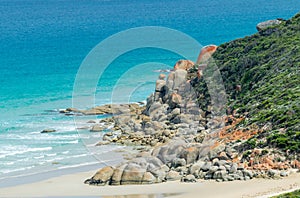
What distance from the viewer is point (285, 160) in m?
39.2

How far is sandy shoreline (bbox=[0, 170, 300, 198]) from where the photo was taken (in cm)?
3653

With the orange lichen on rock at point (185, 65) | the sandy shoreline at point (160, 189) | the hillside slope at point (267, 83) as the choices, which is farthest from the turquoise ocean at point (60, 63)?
the hillside slope at point (267, 83)

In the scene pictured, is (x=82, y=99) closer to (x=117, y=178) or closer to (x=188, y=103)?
(x=188, y=103)

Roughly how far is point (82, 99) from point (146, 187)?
113ft

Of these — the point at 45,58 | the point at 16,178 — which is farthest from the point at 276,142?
the point at 45,58

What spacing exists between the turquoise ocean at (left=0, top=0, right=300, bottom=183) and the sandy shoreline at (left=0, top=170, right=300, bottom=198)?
14.5 feet

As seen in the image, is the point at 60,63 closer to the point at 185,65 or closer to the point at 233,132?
the point at 185,65

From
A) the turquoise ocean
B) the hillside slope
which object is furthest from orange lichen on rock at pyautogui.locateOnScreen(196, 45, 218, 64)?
the turquoise ocean

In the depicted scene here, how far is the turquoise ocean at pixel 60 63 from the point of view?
5338cm

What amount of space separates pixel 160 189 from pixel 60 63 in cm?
6376

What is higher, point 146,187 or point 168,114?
point 168,114

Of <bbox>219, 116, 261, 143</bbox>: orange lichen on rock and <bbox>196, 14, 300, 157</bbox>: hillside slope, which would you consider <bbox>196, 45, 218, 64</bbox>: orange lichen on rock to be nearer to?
<bbox>196, 14, 300, 157</bbox>: hillside slope

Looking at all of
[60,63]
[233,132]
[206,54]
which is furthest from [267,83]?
[60,63]

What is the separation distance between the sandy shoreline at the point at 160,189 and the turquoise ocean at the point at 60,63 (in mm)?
4405
